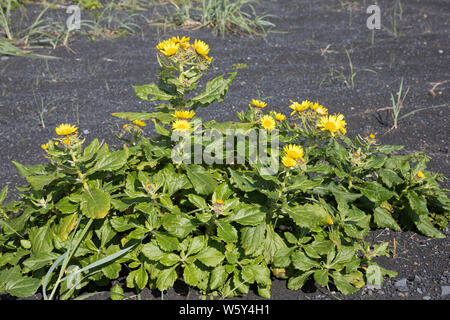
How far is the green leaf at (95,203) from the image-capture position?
1.56 m

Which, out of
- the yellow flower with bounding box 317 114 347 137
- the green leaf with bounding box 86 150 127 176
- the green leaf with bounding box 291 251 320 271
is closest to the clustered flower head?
the green leaf with bounding box 86 150 127 176

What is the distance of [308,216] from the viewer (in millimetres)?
1667

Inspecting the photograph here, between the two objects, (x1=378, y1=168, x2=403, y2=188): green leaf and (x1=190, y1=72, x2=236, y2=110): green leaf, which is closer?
(x1=190, y1=72, x2=236, y2=110): green leaf

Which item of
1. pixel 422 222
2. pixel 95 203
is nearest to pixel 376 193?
pixel 422 222

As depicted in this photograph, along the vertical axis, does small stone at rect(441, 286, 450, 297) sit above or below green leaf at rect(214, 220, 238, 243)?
below

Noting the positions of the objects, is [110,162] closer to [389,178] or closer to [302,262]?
[302,262]

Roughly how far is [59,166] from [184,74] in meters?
0.65

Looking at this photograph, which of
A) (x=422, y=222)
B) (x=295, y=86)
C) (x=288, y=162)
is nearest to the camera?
(x=288, y=162)

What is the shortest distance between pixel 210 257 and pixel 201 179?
327 mm

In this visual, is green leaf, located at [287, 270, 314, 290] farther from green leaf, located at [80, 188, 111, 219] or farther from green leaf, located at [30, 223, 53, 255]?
green leaf, located at [30, 223, 53, 255]

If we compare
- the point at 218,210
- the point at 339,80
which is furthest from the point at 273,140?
the point at 339,80

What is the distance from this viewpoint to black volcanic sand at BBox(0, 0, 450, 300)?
2.08 m

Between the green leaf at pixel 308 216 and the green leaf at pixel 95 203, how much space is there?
72 centimetres

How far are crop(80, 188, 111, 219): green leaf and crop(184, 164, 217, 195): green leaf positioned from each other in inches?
13.6
